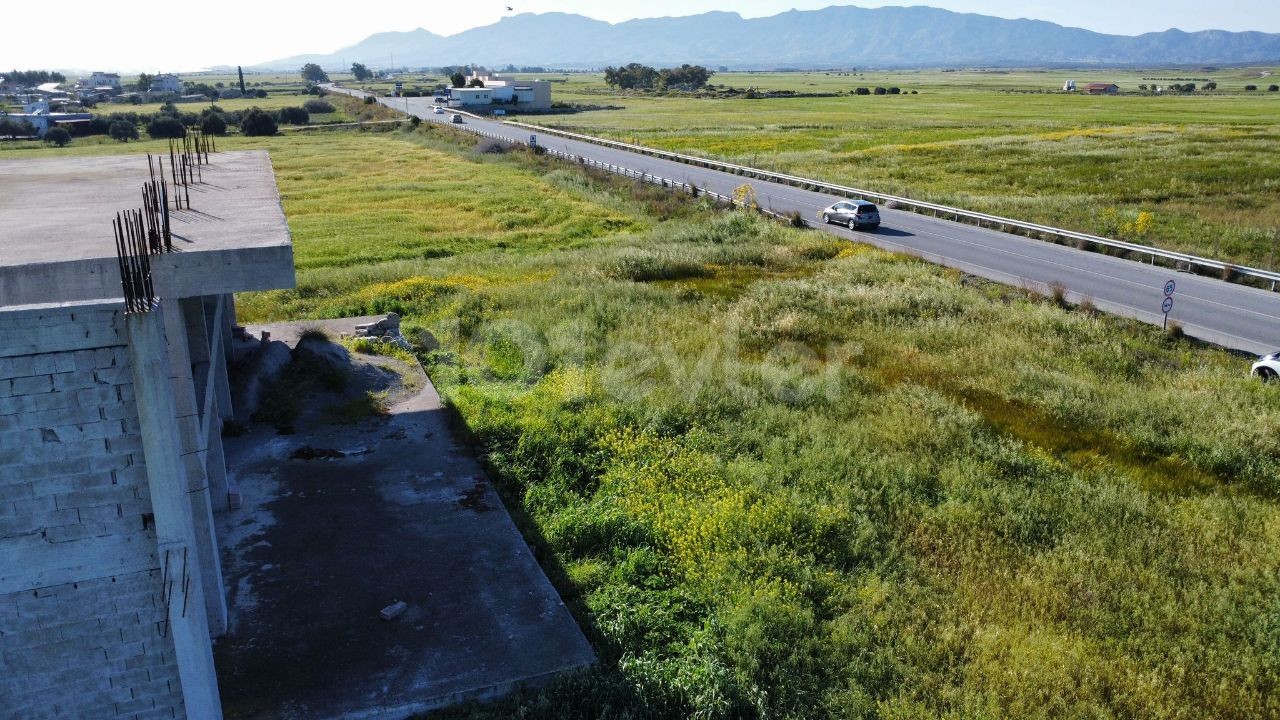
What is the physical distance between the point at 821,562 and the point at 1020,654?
2943 mm

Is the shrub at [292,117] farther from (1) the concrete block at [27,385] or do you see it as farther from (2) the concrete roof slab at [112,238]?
(1) the concrete block at [27,385]

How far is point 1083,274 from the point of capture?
31.0 m

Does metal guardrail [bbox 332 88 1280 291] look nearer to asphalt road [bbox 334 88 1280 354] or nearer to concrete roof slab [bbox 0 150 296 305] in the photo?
asphalt road [bbox 334 88 1280 354]

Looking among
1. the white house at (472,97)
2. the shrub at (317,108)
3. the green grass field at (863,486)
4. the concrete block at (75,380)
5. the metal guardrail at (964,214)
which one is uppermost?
the white house at (472,97)

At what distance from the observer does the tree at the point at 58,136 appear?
8744 cm

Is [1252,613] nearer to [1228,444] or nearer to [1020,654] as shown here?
[1020,654]

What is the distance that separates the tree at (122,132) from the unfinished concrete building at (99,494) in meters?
97.0

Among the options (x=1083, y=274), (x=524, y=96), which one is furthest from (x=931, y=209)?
(x=524, y=96)

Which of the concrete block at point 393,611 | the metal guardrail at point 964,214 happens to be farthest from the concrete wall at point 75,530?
the metal guardrail at point 964,214

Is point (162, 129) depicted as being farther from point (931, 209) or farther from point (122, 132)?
point (931, 209)

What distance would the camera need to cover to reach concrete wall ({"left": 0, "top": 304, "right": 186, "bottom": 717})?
7.79 metres

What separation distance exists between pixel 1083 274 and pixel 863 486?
68.4ft

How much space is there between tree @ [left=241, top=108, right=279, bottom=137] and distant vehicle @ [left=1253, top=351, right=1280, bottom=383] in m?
100

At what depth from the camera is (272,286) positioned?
9.68m
